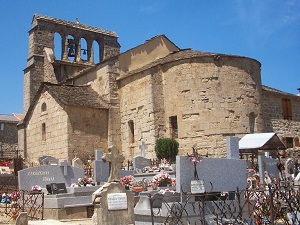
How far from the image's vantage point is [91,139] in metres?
25.1

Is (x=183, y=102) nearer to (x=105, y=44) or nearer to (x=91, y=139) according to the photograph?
(x=91, y=139)

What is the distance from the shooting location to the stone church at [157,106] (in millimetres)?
22141

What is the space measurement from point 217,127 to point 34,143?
13.6m

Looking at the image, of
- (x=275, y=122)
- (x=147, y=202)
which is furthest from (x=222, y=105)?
(x=147, y=202)

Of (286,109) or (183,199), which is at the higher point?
(286,109)

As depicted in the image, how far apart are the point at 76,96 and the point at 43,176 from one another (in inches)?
482

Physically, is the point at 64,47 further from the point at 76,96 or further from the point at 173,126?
the point at 173,126

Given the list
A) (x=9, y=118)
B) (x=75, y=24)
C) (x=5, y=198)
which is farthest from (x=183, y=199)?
(x=9, y=118)

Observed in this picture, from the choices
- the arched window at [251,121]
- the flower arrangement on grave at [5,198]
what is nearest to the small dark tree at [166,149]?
the arched window at [251,121]

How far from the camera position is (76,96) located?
26047 mm

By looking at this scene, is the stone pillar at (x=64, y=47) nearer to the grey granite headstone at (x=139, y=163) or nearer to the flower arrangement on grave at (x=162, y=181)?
the grey granite headstone at (x=139, y=163)

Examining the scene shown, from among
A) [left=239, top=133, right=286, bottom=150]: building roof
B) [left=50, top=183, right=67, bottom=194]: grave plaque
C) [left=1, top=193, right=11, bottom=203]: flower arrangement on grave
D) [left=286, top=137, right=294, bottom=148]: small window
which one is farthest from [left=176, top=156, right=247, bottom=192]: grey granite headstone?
[left=286, top=137, right=294, bottom=148]: small window

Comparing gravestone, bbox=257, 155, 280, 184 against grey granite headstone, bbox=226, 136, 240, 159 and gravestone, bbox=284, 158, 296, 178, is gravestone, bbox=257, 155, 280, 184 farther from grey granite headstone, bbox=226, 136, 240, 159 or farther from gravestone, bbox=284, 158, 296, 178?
grey granite headstone, bbox=226, 136, 240, 159

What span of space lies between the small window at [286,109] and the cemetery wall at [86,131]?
12.2m
